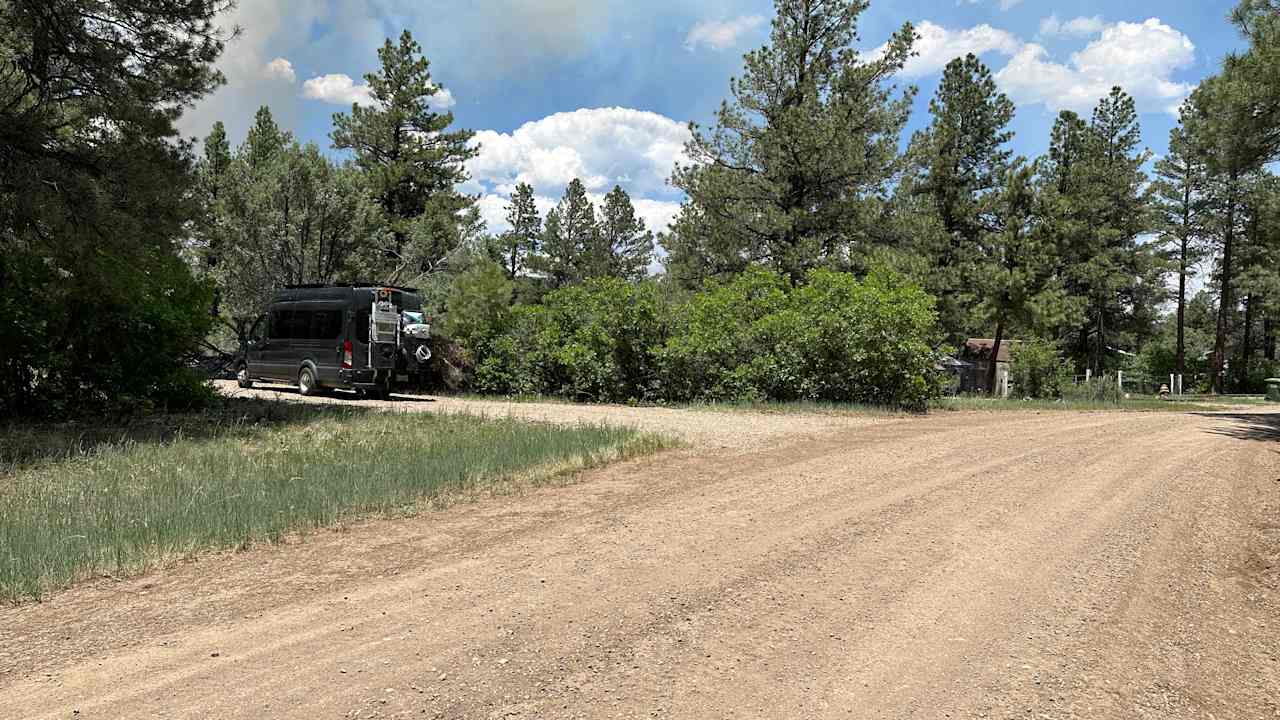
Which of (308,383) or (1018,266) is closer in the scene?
(308,383)

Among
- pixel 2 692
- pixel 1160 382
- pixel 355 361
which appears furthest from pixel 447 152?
pixel 1160 382

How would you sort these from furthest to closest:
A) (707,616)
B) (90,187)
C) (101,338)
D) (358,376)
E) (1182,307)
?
(1182,307), (358,376), (101,338), (90,187), (707,616)

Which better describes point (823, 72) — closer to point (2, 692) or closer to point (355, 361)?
point (355, 361)

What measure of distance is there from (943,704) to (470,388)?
19764mm

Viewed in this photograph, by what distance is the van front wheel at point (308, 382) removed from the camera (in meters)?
18.5

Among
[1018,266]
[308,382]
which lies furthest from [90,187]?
[1018,266]

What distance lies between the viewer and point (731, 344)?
17.8m

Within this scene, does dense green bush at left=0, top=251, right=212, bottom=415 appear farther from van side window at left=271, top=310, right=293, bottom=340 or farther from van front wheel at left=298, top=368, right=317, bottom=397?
van side window at left=271, top=310, right=293, bottom=340

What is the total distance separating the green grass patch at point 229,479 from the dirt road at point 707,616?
0.45 m

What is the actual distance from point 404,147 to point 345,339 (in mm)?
20544

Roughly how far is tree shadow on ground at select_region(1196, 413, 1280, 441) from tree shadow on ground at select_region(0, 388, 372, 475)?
17.0 meters

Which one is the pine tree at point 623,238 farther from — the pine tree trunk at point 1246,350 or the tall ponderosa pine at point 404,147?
the pine tree trunk at point 1246,350

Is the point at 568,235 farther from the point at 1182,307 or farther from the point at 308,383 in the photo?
the point at 1182,307

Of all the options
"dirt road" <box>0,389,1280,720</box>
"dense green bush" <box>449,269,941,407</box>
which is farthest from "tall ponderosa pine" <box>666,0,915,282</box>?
"dirt road" <box>0,389,1280,720</box>
